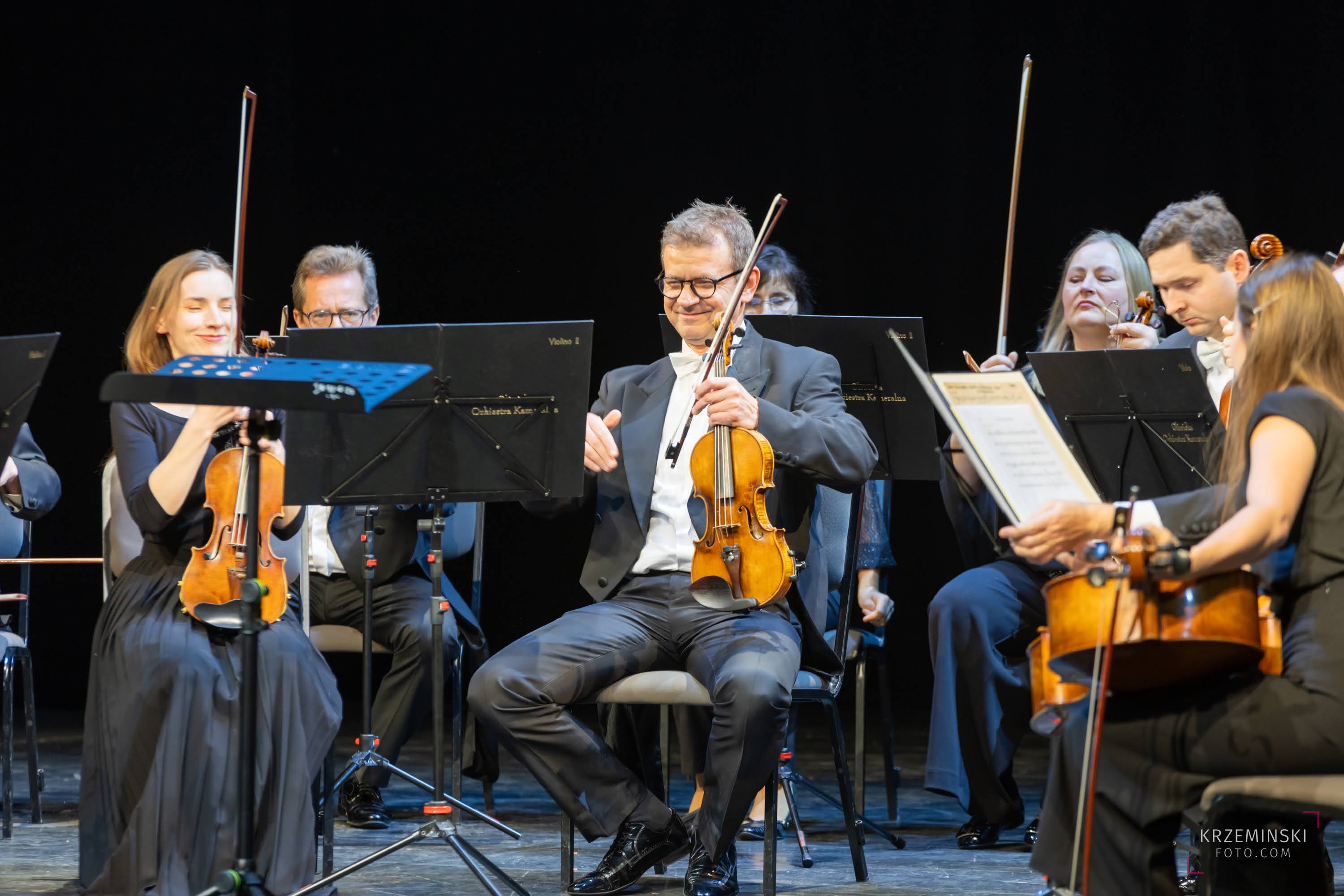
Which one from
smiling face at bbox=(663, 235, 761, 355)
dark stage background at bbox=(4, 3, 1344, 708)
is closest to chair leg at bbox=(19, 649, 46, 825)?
smiling face at bbox=(663, 235, 761, 355)

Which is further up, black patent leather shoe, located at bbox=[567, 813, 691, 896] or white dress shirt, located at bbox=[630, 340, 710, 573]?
white dress shirt, located at bbox=[630, 340, 710, 573]

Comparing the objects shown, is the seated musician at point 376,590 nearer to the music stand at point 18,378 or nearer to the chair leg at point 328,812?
the chair leg at point 328,812

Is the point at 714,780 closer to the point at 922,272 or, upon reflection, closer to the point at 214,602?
the point at 214,602

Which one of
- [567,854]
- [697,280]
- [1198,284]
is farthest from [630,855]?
[1198,284]

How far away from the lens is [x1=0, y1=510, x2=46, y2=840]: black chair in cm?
346

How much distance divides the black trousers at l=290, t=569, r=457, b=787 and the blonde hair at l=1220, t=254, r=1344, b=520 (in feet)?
7.38

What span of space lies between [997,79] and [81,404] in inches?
152

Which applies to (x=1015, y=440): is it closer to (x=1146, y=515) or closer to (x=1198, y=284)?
(x=1146, y=515)

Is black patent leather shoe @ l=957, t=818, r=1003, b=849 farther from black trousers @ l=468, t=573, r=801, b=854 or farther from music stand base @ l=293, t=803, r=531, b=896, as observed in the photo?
music stand base @ l=293, t=803, r=531, b=896

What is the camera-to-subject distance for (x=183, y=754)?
265cm

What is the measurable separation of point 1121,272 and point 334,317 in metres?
2.17

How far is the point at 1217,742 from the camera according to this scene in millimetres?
1953

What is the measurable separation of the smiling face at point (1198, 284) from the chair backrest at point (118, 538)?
6.86ft

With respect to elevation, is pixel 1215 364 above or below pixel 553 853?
above
